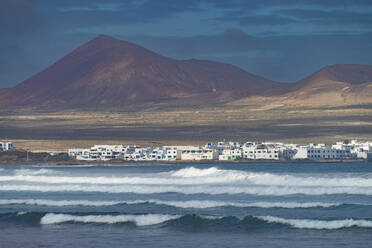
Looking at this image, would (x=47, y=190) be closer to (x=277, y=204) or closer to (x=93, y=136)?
(x=277, y=204)

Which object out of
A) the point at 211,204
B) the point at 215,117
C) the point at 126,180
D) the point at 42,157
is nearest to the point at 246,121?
the point at 215,117

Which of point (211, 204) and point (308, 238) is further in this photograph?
point (211, 204)

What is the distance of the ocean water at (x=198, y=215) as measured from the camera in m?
25.6

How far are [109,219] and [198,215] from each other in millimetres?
3199

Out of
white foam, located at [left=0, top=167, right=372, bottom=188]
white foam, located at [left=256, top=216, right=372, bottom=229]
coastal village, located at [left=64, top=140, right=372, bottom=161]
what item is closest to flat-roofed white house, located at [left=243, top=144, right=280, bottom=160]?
coastal village, located at [left=64, top=140, right=372, bottom=161]

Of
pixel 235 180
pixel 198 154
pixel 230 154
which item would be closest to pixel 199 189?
pixel 235 180

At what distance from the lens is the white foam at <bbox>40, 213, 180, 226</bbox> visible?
2927 cm

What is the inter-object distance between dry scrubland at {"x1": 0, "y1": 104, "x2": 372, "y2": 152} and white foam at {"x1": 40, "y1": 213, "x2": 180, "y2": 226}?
108665 millimetres

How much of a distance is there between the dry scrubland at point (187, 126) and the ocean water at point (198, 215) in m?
100

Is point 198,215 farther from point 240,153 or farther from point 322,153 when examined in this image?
point 322,153

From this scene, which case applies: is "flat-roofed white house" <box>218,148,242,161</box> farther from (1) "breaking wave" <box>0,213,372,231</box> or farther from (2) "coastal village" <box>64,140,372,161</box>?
(1) "breaking wave" <box>0,213,372,231</box>

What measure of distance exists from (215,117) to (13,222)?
148 m

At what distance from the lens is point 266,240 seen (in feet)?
82.7

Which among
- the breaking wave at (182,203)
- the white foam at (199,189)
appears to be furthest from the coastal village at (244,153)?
the breaking wave at (182,203)
